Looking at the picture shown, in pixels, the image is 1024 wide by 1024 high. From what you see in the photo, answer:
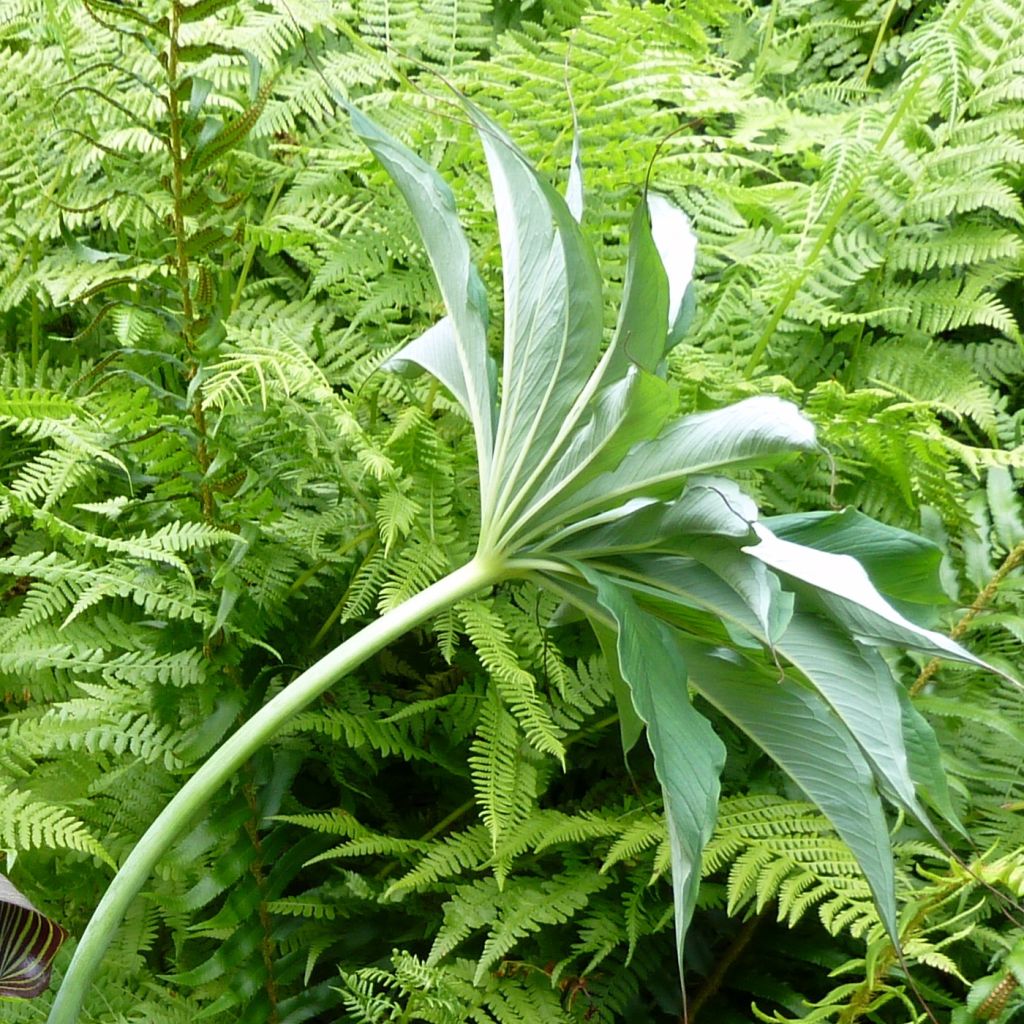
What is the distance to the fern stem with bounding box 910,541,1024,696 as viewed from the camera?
37.6 inches

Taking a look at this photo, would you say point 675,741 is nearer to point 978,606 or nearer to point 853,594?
point 853,594

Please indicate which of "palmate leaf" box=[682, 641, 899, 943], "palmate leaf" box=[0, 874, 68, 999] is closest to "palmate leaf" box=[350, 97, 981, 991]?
"palmate leaf" box=[682, 641, 899, 943]

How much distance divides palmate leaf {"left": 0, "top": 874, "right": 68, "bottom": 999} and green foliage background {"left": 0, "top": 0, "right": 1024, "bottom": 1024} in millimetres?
164

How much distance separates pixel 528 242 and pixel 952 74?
2.28 feet

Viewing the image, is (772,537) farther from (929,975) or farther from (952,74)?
(952,74)

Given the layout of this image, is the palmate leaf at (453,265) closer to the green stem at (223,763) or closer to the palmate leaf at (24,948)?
the green stem at (223,763)

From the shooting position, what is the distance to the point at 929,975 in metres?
0.90

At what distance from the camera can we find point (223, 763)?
0.61 metres

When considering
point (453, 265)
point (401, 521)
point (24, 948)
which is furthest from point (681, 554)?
point (24, 948)

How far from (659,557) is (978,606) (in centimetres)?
53

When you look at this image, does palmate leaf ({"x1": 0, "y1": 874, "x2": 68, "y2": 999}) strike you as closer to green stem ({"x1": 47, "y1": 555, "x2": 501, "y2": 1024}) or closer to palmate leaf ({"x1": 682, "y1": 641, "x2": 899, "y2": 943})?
green stem ({"x1": 47, "y1": 555, "x2": 501, "y2": 1024})

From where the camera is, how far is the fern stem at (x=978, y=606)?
0.96 metres

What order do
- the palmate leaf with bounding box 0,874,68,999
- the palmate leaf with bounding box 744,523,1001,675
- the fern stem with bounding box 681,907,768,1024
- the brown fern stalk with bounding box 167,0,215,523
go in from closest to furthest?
1. the palmate leaf with bounding box 744,523,1001,675
2. the palmate leaf with bounding box 0,874,68,999
3. the brown fern stalk with bounding box 167,0,215,523
4. the fern stem with bounding box 681,907,768,1024

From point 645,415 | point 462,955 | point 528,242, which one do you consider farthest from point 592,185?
point 462,955
